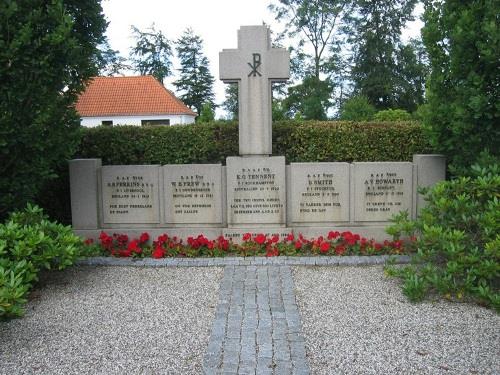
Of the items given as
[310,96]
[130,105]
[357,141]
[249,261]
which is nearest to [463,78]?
[357,141]

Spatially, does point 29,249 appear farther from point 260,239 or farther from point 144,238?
point 260,239

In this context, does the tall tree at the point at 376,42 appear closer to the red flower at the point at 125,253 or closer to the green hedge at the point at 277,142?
the green hedge at the point at 277,142

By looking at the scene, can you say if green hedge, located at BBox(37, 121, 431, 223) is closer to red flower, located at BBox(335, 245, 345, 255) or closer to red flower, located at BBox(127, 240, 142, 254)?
red flower, located at BBox(335, 245, 345, 255)

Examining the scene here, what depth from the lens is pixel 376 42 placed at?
1462 inches

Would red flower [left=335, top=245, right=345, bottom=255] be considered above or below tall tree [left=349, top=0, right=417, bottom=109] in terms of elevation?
below

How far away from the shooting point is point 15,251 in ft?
15.7

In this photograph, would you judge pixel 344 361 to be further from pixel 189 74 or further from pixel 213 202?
pixel 189 74

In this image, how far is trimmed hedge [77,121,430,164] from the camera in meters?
9.60

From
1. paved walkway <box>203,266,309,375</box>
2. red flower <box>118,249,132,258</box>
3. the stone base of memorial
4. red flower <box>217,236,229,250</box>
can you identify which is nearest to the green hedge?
the stone base of memorial

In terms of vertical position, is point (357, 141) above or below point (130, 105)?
below

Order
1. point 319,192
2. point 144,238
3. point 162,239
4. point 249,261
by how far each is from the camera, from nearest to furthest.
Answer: point 249,261, point 162,239, point 144,238, point 319,192

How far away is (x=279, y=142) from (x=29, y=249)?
6001 mm

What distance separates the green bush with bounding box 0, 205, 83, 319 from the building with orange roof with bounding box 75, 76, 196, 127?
30588mm

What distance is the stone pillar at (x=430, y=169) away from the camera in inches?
295
